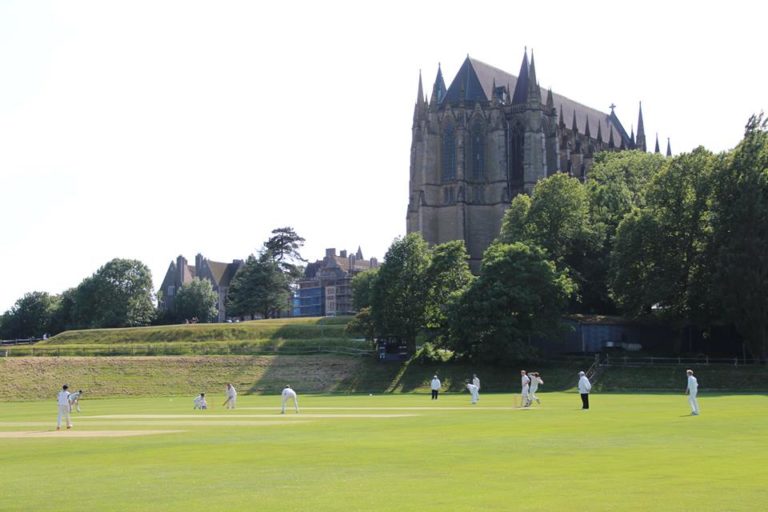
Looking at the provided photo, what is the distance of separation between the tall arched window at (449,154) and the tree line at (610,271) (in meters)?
34.8

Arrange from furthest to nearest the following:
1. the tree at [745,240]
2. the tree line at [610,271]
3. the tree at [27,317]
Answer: the tree at [27,317], the tree line at [610,271], the tree at [745,240]

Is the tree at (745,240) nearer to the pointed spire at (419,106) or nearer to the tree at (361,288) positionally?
the tree at (361,288)

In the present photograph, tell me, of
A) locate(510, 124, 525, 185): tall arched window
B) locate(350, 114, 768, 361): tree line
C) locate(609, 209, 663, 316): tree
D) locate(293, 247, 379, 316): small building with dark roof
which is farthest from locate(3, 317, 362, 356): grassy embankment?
locate(293, 247, 379, 316): small building with dark roof

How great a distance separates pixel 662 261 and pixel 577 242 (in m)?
18.1

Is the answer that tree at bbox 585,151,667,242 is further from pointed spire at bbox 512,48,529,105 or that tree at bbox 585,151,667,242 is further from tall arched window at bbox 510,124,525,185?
pointed spire at bbox 512,48,529,105

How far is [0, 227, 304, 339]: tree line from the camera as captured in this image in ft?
435

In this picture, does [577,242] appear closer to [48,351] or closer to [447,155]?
[447,155]

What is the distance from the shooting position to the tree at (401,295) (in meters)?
84.6

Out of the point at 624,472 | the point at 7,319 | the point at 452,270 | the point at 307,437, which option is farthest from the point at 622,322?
the point at 7,319

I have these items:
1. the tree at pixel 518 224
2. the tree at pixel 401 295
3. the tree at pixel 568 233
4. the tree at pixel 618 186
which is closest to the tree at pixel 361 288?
the tree at pixel 518 224

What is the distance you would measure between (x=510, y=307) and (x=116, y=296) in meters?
76.3

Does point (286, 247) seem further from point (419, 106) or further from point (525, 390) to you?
point (525, 390)

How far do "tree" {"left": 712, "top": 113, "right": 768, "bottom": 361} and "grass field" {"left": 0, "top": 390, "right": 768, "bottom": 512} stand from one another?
35440 millimetres

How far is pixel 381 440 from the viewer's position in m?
25.3
